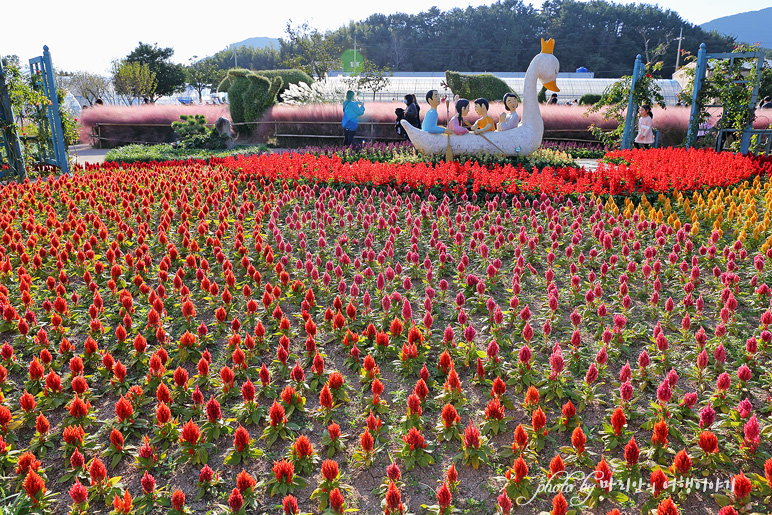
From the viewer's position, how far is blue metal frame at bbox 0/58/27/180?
1098 cm

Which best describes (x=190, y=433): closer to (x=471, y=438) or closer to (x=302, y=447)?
(x=302, y=447)

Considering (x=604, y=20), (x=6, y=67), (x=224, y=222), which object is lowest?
(x=224, y=222)

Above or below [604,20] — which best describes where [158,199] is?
below

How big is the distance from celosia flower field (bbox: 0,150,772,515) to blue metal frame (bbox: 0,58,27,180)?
497 cm

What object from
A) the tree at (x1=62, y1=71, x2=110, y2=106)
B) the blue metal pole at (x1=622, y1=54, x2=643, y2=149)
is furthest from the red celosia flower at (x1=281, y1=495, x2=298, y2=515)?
the tree at (x1=62, y1=71, x2=110, y2=106)

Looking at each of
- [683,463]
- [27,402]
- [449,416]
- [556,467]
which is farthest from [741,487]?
[27,402]

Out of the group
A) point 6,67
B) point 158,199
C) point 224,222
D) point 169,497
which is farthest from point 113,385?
point 6,67

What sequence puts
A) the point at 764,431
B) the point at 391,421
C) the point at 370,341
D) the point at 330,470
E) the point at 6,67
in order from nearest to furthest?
the point at 330,470
the point at 764,431
the point at 391,421
the point at 370,341
the point at 6,67

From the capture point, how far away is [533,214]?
6922 mm

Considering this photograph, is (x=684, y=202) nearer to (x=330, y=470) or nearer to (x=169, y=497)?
(x=330, y=470)

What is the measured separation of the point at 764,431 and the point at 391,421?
207cm

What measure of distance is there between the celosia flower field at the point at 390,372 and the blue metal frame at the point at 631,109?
326 inches

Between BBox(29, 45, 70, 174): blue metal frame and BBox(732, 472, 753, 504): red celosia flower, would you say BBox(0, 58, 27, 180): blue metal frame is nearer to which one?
BBox(29, 45, 70, 174): blue metal frame

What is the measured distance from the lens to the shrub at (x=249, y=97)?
20.2 metres
